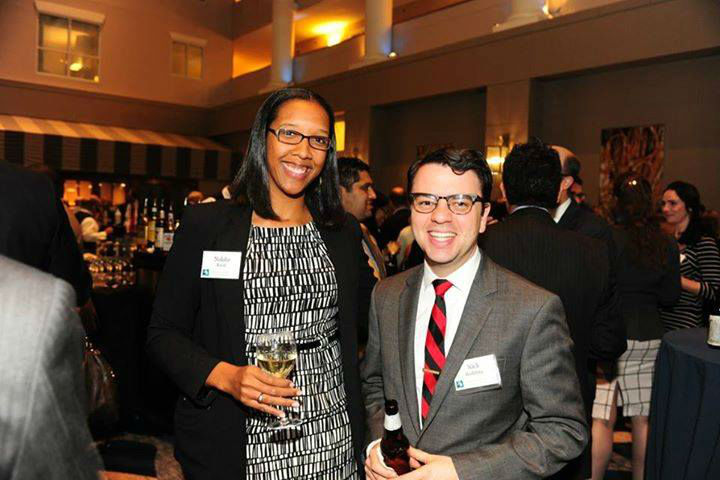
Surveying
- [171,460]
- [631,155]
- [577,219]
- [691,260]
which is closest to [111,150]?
[631,155]

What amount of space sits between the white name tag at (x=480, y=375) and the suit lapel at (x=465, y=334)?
0.08 ft

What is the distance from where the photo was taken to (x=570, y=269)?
98.3 inches

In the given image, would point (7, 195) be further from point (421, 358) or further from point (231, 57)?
point (231, 57)

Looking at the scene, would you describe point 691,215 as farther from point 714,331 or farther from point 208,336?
point 208,336

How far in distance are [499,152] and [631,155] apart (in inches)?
82.5

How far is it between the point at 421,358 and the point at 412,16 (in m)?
13.3

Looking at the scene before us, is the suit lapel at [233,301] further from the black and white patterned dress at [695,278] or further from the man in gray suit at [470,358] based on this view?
the black and white patterned dress at [695,278]

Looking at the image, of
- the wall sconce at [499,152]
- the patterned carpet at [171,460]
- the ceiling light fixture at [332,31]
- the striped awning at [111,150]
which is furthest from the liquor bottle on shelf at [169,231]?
the ceiling light fixture at [332,31]

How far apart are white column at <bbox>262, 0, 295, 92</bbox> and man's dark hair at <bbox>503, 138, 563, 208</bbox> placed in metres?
14.0

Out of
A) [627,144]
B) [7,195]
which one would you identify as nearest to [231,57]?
[627,144]

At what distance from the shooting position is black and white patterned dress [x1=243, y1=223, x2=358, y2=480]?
5.78 feet

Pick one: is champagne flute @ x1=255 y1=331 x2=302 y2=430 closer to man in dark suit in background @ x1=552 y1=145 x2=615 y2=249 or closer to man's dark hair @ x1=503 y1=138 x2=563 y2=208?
man's dark hair @ x1=503 y1=138 x2=563 y2=208

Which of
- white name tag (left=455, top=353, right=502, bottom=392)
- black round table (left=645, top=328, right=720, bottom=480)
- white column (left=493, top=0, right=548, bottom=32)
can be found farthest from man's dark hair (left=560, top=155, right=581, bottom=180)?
white column (left=493, top=0, right=548, bottom=32)

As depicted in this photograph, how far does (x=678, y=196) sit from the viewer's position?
4.64 m
